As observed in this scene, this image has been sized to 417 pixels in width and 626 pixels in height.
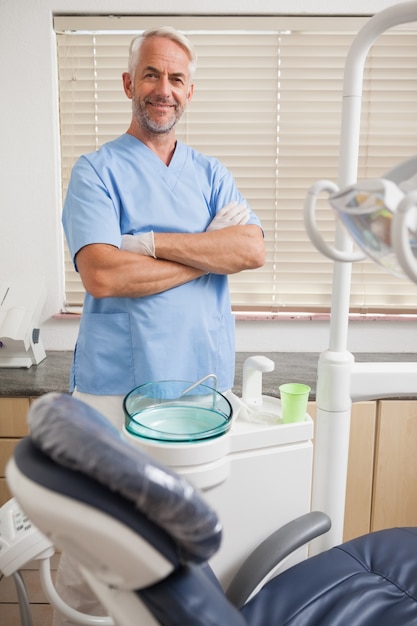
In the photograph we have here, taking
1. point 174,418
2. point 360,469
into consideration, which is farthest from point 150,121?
point 360,469

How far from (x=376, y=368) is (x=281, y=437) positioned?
0.24 m

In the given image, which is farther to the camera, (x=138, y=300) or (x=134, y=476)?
(x=138, y=300)

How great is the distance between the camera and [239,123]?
2385 mm

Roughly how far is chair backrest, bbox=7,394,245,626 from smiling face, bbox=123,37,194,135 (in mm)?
1178

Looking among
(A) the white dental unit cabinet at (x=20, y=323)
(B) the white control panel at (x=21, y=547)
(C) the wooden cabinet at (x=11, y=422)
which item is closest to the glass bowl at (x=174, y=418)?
(B) the white control panel at (x=21, y=547)

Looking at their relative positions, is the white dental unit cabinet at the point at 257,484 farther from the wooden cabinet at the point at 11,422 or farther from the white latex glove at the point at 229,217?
the wooden cabinet at the point at 11,422

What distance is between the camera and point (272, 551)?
1.07 meters

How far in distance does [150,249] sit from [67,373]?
84 centimetres

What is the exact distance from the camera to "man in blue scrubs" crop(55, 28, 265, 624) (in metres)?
1.49

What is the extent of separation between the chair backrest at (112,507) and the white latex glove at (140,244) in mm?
956

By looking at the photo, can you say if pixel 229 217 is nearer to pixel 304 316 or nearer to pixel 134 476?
pixel 304 316

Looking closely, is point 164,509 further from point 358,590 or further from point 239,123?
point 239,123

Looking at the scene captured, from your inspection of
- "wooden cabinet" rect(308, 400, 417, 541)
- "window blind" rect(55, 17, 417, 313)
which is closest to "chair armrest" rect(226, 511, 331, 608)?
"wooden cabinet" rect(308, 400, 417, 541)

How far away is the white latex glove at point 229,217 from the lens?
1604 mm
